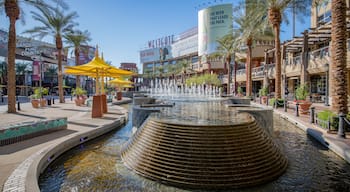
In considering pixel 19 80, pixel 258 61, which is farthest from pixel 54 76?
pixel 258 61

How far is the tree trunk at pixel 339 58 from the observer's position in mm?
10695

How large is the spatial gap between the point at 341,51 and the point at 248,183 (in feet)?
30.3

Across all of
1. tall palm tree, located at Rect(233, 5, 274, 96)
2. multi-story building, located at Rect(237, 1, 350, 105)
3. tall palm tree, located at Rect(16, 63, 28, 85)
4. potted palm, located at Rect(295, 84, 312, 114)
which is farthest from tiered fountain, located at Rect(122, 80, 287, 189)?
tall palm tree, located at Rect(16, 63, 28, 85)

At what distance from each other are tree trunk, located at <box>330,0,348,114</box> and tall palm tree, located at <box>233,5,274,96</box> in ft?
43.9

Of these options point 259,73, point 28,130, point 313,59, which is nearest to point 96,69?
point 28,130

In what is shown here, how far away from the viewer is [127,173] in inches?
237

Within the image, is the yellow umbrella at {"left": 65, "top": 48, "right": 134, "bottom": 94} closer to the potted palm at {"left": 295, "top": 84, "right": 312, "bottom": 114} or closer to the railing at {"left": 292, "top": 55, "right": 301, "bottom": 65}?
the potted palm at {"left": 295, "top": 84, "right": 312, "bottom": 114}

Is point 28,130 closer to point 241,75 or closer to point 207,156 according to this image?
point 207,156

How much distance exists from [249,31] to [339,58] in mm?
15429

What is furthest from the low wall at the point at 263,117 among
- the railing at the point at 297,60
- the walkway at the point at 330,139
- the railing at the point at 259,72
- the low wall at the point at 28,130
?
the railing at the point at 259,72

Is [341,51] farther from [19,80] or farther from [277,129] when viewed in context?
[19,80]

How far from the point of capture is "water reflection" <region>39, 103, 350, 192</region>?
5.32 meters

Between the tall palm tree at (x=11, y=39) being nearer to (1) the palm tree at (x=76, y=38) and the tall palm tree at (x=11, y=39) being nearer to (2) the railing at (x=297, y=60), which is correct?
(1) the palm tree at (x=76, y=38)

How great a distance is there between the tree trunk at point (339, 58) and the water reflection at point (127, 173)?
3.13 meters
